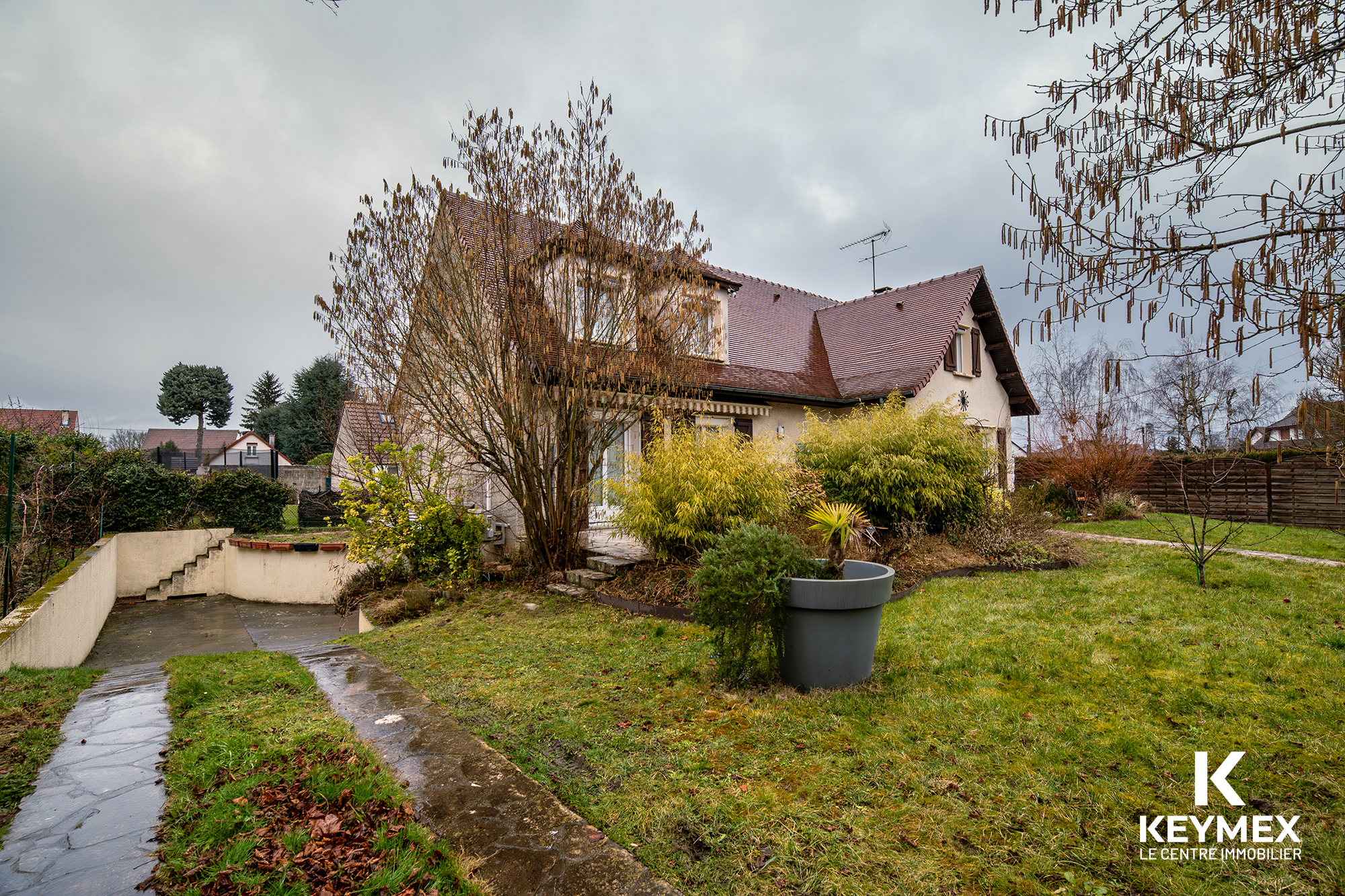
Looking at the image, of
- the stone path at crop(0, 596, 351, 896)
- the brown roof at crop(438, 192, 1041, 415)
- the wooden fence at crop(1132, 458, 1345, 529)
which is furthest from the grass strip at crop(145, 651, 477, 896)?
the wooden fence at crop(1132, 458, 1345, 529)

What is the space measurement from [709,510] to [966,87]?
5.41 m

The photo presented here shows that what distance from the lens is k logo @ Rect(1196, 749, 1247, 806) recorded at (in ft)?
9.52

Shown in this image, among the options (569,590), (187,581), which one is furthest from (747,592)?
(187,581)

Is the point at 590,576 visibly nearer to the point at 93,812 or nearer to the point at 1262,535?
the point at 93,812

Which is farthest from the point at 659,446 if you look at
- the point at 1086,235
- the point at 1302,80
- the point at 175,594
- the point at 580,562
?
the point at 175,594

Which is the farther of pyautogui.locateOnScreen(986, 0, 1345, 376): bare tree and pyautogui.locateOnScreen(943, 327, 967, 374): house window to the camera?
pyautogui.locateOnScreen(943, 327, 967, 374): house window

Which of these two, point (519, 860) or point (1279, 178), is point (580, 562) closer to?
point (519, 860)

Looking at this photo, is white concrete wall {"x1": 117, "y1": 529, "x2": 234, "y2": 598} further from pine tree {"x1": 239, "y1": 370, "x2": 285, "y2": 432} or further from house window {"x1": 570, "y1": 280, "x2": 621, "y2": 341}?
pine tree {"x1": 239, "y1": 370, "x2": 285, "y2": 432}

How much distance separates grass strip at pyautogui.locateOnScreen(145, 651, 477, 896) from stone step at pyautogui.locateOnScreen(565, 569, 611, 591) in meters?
4.60

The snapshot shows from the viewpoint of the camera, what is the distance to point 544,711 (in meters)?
4.46

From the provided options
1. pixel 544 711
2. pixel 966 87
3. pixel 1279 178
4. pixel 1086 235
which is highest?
pixel 966 87

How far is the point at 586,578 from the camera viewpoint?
9180mm

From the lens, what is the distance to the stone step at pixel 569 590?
8.74 m

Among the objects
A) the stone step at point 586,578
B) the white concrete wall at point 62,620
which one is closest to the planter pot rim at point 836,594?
the stone step at point 586,578
